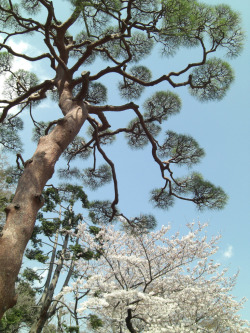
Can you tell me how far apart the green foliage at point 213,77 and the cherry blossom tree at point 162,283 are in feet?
13.5

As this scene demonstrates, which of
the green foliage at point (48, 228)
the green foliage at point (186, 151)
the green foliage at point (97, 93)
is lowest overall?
the green foliage at point (48, 228)

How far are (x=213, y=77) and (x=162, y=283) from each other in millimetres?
6066

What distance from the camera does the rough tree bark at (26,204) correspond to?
178cm

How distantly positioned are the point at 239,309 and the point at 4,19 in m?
10.9

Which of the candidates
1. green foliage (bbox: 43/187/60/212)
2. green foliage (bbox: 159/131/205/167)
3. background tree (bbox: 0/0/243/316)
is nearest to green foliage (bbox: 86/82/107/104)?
background tree (bbox: 0/0/243/316)

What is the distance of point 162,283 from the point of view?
7.70m

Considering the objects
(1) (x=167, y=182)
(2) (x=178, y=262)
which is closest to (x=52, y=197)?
(2) (x=178, y=262)

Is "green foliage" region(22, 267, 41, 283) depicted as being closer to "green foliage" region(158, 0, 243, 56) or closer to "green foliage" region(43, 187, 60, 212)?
"green foliage" region(43, 187, 60, 212)

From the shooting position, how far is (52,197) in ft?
33.2

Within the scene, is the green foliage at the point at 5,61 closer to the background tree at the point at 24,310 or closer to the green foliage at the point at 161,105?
the green foliage at the point at 161,105

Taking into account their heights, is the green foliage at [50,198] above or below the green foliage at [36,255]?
above

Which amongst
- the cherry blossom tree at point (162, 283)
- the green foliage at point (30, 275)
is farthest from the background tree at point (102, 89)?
the green foliage at point (30, 275)

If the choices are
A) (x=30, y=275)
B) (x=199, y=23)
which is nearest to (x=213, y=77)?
(x=199, y=23)

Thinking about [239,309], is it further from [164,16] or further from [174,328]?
[164,16]
